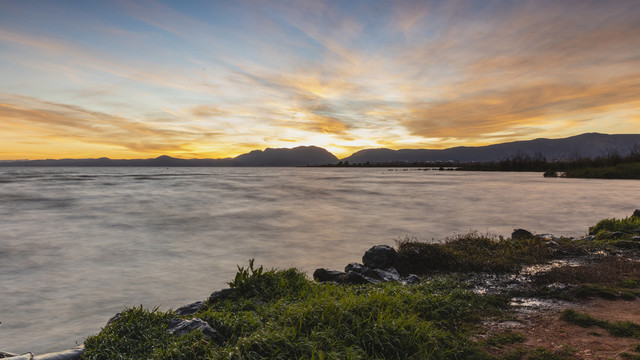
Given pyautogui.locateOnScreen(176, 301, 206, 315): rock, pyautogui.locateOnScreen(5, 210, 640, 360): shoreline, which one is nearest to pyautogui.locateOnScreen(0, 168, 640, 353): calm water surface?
pyautogui.locateOnScreen(176, 301, 206, 315): rock

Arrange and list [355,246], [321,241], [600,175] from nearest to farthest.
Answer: [355,246] < [321,241] < [600,175]

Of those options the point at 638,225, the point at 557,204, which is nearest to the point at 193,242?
the point at 638,225

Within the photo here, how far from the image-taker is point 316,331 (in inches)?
156

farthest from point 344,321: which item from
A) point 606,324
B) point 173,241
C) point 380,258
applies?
point 173,241

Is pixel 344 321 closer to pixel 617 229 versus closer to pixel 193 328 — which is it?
pixel 193 328

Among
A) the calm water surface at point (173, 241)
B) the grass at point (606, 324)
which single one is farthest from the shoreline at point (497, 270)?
the calm water surface at point (173, 241)

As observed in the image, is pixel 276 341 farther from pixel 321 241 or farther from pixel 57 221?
pixel 57 221

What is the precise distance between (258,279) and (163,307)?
257cm

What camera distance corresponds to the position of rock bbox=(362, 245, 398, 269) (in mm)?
7965

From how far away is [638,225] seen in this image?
1148 cm

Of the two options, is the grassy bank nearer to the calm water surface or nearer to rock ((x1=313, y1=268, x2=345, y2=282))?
rock ((x1=313, y1=268, x2=345, y2=282))

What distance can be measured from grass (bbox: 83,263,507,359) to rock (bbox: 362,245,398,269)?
2.51 metres

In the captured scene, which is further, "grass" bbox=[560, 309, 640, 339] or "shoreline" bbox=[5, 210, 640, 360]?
"shoreline" bbox=[5, 210, 640, 360]

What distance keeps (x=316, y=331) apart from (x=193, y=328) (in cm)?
151
